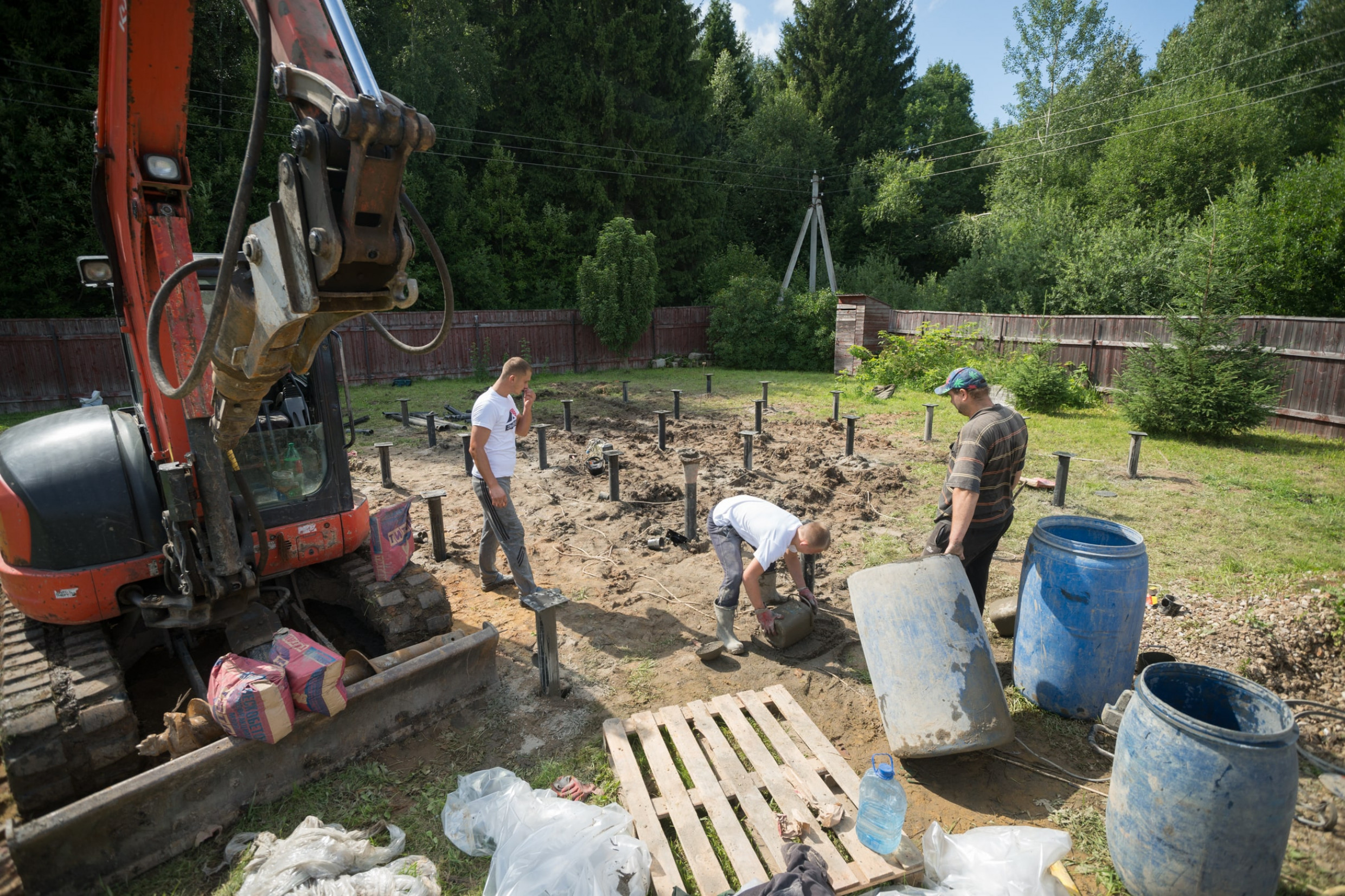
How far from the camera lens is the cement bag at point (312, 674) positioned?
11.0ft

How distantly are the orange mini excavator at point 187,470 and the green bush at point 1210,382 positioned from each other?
39.4 feet

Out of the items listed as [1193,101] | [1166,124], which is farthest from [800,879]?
[1193,101]

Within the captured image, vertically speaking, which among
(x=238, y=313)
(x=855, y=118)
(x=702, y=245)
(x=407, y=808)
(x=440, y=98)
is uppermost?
(x=855, y=118)

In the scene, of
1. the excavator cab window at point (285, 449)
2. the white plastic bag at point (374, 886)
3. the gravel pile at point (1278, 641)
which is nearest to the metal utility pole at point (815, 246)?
the gravel pile at point (1278, 641)

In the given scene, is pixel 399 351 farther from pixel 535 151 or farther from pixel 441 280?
pixel 441 280

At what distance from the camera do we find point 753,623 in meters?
5.41

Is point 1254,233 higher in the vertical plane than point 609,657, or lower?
higher

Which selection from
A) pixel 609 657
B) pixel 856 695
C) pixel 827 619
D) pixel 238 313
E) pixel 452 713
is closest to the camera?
pixel 238 313

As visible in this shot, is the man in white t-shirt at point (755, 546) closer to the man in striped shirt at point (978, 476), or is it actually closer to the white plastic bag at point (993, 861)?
the man in striped shirt at point (978, 476)

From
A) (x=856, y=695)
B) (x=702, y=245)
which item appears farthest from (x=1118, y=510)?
(x=702, y=245)

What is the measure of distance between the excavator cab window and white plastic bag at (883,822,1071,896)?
164 inches

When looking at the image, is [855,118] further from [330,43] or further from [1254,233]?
[330,43]

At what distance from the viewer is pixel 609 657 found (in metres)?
4.97

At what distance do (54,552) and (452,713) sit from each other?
7.88ft
